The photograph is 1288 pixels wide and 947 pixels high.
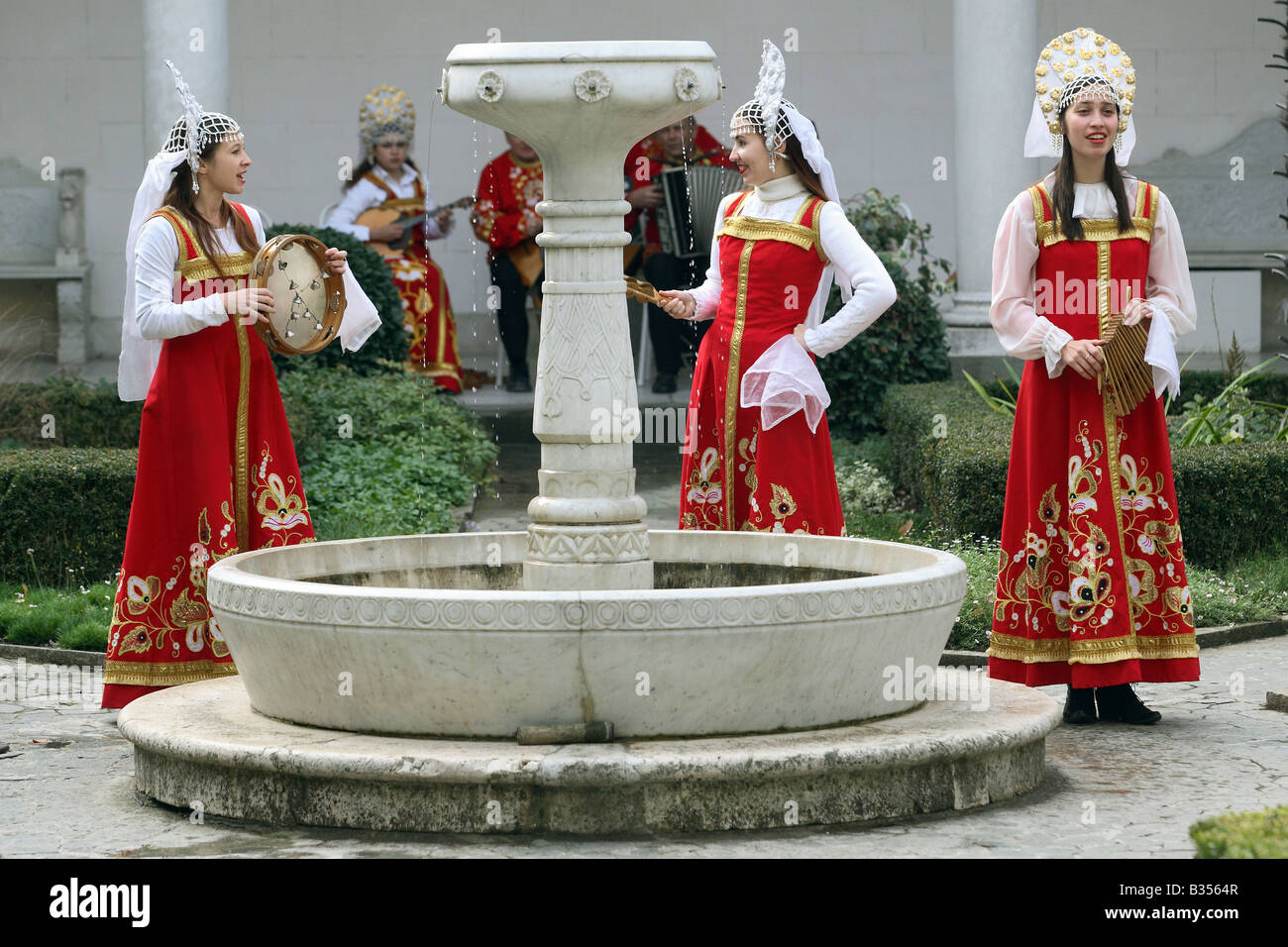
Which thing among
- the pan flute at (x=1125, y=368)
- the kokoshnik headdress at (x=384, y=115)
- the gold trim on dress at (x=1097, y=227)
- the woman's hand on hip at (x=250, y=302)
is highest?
the kokoshnik headdress at (x=384, y=115)

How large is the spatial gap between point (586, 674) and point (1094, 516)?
1.97 m

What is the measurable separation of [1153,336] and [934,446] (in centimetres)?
287

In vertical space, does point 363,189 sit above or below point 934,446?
above

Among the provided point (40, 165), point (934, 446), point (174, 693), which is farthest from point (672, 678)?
point (40, 165)

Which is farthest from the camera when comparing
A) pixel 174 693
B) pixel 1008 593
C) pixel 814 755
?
pixel 1008 593

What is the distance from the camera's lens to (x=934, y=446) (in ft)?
29.2

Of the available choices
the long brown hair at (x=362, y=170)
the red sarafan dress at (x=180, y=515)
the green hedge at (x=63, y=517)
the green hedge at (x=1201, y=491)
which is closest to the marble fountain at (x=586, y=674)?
the red sarafan dress at (x=180, y=515)

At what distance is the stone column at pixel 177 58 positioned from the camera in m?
11.4

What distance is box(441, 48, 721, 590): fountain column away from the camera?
211 inches

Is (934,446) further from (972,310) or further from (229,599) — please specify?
(229,599)

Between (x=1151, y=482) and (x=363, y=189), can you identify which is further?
(x=363, y=189)

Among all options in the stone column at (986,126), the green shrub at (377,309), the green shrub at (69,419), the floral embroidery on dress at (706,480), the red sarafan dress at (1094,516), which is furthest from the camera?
the stone column at (986,126)

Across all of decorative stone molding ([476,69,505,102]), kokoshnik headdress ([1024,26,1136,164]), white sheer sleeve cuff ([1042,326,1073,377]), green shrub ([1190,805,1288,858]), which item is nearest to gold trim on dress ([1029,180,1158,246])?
kokoshnik headdress ([1024,26,1136,164])

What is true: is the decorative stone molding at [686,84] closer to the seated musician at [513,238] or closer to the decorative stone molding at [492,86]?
the decorative stone molding at [492,86]
